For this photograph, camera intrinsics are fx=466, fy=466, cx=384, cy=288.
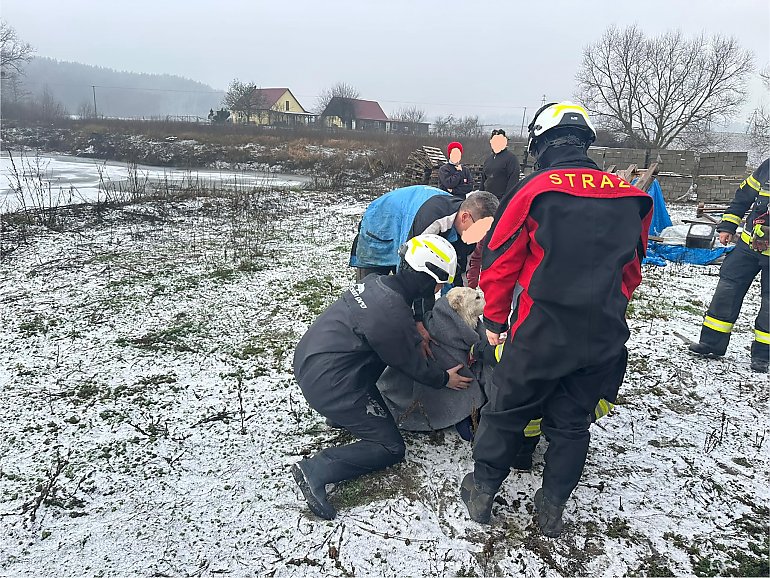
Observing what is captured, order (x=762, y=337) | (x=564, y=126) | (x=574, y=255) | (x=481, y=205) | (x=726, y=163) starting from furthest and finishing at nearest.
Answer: (x=726, y=163), (x=762, y=337), (x=481, y=205), (x=564, y=126), (x=574, y=255)

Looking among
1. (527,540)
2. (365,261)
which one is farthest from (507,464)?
(365,261)

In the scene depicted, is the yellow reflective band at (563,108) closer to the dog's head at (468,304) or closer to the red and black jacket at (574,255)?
the red and black jacket at (574,255)

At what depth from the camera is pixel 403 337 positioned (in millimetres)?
2504

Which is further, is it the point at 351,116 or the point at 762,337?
the point at 351,116

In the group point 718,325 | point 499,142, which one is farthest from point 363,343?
point 499,142

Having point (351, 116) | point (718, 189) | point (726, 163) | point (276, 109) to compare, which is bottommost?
point (718, 189)

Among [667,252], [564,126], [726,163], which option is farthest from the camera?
[726,163]

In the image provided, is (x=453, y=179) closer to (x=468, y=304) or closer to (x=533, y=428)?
(x=468, y=304)

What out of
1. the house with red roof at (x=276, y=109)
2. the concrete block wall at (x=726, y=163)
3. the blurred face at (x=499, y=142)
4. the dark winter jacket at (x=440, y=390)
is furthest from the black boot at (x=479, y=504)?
the house with red roof at (x=276, y=109)

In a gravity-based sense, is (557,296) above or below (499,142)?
below

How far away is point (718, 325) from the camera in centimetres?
417

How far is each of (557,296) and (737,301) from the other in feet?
10.3

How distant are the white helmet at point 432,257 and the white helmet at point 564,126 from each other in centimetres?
69

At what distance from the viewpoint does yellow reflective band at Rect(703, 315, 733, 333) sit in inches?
163
